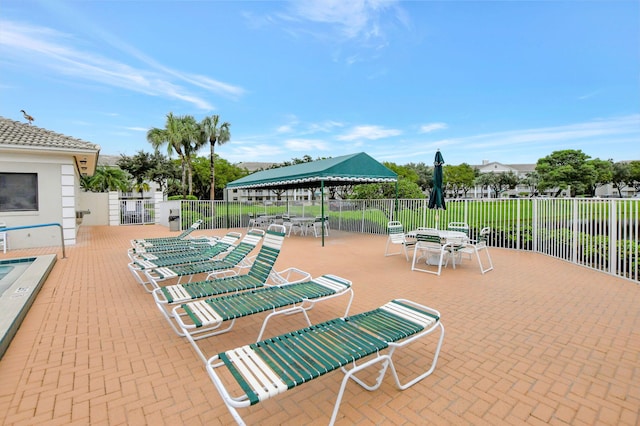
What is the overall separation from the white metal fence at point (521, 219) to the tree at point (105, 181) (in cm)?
1947

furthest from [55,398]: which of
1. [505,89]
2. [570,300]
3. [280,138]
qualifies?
[280,138]

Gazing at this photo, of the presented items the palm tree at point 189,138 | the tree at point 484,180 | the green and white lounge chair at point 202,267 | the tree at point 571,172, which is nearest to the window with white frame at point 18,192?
the green and white lounge chair at point 202,267

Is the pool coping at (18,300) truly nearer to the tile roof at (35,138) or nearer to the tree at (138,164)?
the tile roof at (35,138)

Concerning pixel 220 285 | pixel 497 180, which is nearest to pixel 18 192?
pixel 220 285

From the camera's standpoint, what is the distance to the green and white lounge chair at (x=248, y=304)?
3012 millimetres

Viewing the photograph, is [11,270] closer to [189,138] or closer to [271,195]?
[189,138]

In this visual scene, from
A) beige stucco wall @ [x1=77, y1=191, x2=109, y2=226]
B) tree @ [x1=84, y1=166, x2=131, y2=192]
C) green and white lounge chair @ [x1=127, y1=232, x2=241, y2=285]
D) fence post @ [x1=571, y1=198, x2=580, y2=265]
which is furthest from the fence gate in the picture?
fence post @ [x1=571, y1=198, x2=580, y2=265]

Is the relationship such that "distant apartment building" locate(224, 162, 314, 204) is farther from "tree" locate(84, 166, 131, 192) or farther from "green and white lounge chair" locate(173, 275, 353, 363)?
"green and white lounge chair" locate(173, 275, 353, 363)

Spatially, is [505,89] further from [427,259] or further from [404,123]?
[427,259]

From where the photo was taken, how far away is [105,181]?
30453 millimetres

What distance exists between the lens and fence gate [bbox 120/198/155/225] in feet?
66.3

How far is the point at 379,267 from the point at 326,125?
34371 mm

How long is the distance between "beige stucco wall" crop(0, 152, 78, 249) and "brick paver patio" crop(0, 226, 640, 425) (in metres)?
6.18

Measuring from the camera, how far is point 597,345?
345 centimetres
